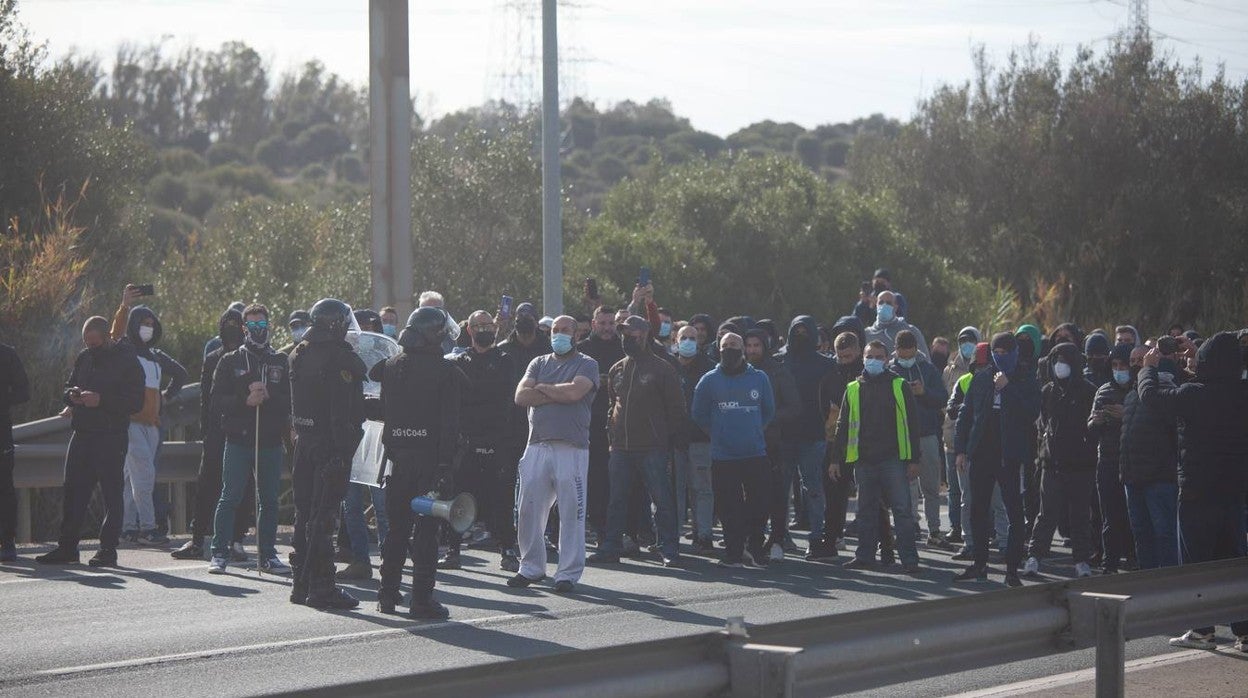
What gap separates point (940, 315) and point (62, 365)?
24.8 m

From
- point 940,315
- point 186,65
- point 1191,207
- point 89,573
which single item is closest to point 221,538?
point 89,573

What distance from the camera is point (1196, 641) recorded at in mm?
10930

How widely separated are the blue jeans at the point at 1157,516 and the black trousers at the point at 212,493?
Answer: 23.0ft

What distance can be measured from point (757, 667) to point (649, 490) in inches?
356

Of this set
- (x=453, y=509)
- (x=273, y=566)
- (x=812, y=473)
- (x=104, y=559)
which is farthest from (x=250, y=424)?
(x=812, y=473)

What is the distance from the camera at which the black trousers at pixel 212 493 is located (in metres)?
13.9

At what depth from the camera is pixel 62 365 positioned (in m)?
19.8

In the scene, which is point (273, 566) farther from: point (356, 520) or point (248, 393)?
point (248, 393)

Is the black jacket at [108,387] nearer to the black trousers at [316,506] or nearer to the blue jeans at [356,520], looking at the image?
the blue jeans at [356,520]

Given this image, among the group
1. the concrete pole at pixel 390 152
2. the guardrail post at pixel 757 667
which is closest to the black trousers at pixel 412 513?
the guardrail post at pixel 757 667

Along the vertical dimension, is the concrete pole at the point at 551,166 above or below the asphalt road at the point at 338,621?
above

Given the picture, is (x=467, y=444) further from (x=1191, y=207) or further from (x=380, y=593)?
(x=1191, y=207)

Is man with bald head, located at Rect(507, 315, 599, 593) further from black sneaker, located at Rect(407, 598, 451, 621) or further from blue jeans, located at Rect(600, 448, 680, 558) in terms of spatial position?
blue jeans, located at Rect(600, 448, 680, 558)

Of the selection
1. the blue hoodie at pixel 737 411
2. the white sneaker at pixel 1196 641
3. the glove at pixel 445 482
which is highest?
the blue hoodie at pixel 737 411
